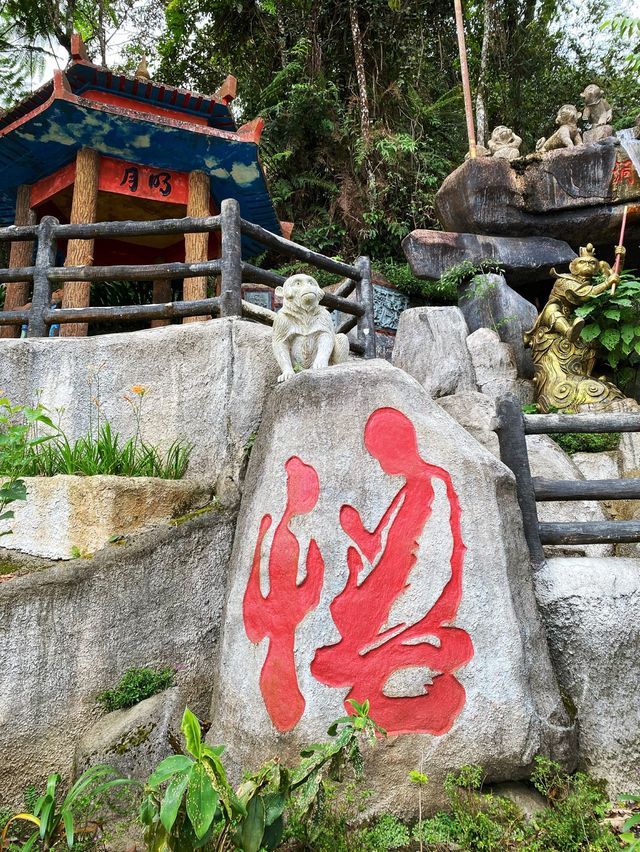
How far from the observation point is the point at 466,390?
6477mm

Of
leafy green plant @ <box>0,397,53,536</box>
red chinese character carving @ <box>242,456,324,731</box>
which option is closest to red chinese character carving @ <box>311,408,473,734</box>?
red chinese character carving @ <box>242,456,324,731</box>

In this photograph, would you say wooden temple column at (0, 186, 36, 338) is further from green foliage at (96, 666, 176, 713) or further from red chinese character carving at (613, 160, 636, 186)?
red chinese character carving at (613, 160, 636, 186)

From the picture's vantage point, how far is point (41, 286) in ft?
18.6

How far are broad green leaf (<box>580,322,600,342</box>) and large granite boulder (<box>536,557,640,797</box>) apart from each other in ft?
18.8

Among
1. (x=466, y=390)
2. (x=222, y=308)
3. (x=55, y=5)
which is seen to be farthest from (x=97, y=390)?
(x=55, y=5)

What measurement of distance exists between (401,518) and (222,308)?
2.52 metres

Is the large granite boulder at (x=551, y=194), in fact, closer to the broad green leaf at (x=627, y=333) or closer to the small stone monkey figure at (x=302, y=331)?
the broad green leaf at (x=627, y=333)

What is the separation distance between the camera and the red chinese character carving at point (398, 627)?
3.33 metres

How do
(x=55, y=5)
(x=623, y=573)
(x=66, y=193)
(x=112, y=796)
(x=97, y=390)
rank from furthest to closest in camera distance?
(x=55, y=5)
(x=66, y=193)
(x=97, y=390)
(x=623, y=573)
(x=112, y=796)

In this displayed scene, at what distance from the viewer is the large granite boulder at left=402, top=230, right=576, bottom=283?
11.3 m

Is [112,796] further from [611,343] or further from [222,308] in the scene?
[611,343]

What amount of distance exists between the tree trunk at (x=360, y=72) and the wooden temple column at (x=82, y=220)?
7.84 m

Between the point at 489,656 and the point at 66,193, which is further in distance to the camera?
the point at 66,193

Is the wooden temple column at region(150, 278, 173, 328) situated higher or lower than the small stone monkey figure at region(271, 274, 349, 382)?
higher
